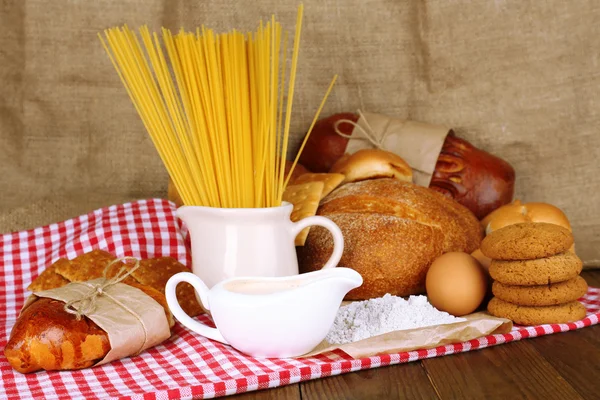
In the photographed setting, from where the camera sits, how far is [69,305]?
103 centimetres

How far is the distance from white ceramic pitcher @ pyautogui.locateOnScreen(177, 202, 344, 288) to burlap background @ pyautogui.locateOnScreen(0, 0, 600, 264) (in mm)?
647

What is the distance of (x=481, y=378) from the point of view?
95cm

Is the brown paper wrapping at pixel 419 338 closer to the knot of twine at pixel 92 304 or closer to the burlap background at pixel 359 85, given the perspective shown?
the knot of twine at pixel 92 304

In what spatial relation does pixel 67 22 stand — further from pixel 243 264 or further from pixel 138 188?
pixel 243 264

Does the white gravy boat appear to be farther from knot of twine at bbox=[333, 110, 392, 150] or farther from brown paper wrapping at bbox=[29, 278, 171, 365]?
knot of twine at bbox=[333, 110, 392, 150]

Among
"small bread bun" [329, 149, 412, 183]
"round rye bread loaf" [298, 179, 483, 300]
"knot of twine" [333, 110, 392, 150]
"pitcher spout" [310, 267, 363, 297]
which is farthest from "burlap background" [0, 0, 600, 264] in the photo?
"pitcher spout" [310, 267, 363, 297]

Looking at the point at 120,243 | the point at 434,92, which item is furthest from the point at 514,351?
the point at 434,92

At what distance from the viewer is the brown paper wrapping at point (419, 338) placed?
1004 mm

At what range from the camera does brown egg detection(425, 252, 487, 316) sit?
1.18 meters

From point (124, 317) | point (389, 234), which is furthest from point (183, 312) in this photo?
point (389, 234)

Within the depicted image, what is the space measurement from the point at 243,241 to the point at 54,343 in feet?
1.04

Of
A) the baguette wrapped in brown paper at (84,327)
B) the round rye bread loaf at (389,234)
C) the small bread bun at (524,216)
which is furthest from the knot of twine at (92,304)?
the small bread bun at (524,216)

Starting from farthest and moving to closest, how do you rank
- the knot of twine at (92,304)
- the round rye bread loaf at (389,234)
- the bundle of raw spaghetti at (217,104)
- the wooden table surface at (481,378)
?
the round rye bread loaf at (389,234) → the bundle of raw spaghetti at (217,104) → the knot of twine at (92,304) → the wooden table surface at (481,378)

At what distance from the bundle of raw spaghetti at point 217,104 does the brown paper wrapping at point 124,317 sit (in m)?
0.20
